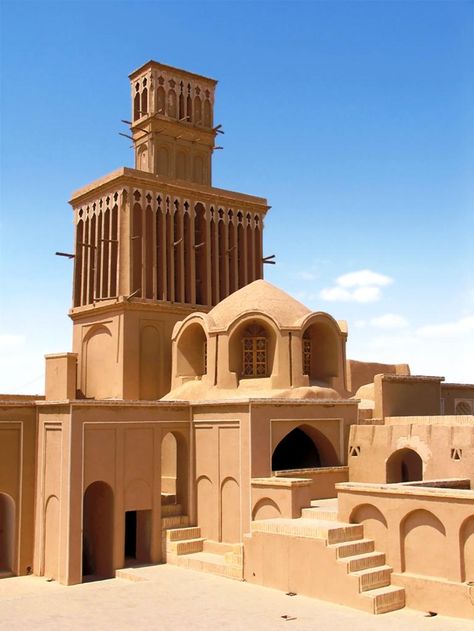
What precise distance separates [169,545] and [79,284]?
1208 cm

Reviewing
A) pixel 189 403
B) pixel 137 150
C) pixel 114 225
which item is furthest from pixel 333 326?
pixel 137 150

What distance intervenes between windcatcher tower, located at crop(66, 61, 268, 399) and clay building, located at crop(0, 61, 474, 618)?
81 mm

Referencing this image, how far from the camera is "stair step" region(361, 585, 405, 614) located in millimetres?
15008

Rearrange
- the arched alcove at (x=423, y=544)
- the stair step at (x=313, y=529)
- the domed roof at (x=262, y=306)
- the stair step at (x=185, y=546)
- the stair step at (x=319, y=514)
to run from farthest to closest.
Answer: the domed roof at (x=262, y=306), the stair step at (x=185, y=546), the stair step at (x=319, y=514), the stair step at (x=313, y=529), the arched alcove at (x=423, y=544)

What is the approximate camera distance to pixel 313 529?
16.5 m

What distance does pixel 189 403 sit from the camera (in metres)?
21.4

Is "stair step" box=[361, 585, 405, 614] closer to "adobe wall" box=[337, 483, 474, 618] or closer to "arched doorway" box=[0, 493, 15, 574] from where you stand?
"adobe wall" box=[337, 483, 474, 618]

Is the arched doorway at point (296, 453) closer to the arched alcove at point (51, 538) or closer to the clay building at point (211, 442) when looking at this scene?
the clay building at point (211, 442)

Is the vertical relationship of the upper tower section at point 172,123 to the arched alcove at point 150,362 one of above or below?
above

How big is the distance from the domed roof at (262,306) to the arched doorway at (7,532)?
776 centimetres

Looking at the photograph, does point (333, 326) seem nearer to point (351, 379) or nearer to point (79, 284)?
point (351, 379)

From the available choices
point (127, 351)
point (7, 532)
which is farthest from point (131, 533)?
point (127, 351)

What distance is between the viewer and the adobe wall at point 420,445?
18.8 metres

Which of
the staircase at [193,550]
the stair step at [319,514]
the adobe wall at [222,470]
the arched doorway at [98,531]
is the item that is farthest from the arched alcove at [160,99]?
the stair step at [319,514]
